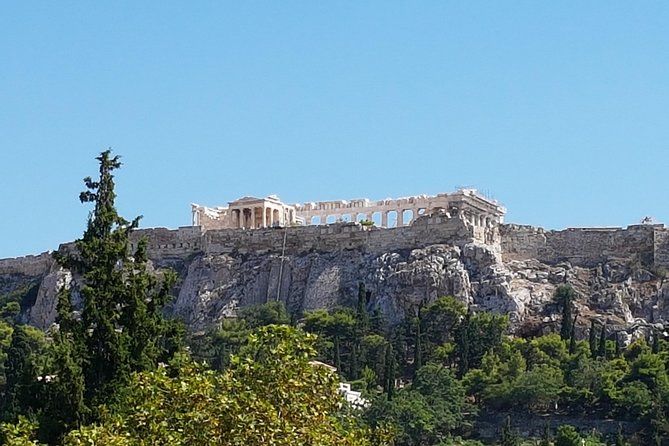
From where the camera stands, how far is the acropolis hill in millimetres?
73562

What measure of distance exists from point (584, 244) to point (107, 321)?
149 feet

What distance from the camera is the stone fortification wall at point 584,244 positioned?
7650cm

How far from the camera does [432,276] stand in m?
73.6

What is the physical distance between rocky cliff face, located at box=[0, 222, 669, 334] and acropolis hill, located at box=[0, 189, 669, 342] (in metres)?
0.06

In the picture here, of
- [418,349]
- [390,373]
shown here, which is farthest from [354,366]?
[390,373]

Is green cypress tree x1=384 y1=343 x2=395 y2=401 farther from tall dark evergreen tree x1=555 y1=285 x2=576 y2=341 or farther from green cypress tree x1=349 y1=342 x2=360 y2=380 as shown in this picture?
tall dark evergreen tree x1=555 y1=285 x2=576 y2=341

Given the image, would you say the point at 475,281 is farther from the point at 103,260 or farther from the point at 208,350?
the point at 103,260

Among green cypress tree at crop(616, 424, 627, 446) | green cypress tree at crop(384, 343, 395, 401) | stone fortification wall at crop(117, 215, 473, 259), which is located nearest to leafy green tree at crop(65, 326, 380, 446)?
green cypress tree at crop(616, 424, 627, 446)

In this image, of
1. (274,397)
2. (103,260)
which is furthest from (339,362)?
(274,397)

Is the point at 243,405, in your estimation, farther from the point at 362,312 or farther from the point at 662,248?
the point at 662,248

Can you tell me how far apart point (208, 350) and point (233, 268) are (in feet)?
32.9

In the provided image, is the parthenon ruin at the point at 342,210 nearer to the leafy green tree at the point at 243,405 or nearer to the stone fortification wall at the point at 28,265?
the stone fortification wall at the point at 28,265

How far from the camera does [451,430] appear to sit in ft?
209

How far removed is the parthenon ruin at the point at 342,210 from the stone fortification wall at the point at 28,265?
879 cm
